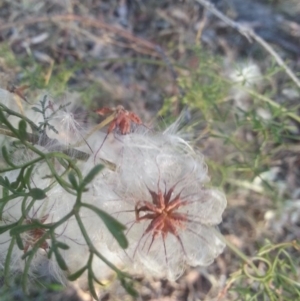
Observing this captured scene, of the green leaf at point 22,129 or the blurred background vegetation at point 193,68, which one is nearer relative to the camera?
the green leaf at point 22,129

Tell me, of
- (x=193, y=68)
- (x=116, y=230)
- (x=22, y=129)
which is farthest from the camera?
(x=193, y=68)

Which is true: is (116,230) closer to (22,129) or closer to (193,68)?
(22,129)

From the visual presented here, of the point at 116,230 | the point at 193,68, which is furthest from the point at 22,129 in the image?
the point at 193,68

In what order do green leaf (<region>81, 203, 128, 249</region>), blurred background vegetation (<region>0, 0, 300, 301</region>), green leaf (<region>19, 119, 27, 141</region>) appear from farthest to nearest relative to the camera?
blurred background vegetation (<region>0, 0, 300, 301</region>) → green leaf (<region>19, 119, 27, 141</region>) → green leaf (<region>81, 203, 128, 249</region>)

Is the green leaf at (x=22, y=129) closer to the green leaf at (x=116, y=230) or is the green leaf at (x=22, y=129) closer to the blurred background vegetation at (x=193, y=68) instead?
the green leaf at (x=116, y=230)

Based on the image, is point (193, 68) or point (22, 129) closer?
point (22, 129)

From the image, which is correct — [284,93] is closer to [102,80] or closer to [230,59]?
[230,59]

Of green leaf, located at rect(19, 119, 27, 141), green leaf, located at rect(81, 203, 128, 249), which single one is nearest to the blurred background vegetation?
green leaf, located at rect(19, 119, 27, 141)

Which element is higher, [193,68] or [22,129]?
[22,129]

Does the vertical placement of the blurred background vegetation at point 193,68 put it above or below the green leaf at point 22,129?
below

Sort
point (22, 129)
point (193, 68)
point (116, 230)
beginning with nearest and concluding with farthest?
1. point (116, 230)
2. point (22, 129)
3. point (193, 68)

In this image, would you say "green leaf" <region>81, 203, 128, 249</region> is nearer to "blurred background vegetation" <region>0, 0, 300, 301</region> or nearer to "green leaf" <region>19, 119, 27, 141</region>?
→ "green leaf" <region>19, 119, 27, 141</region>

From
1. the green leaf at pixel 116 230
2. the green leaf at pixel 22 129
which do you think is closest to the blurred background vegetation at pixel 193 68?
the green leaf at pixel 22 129
